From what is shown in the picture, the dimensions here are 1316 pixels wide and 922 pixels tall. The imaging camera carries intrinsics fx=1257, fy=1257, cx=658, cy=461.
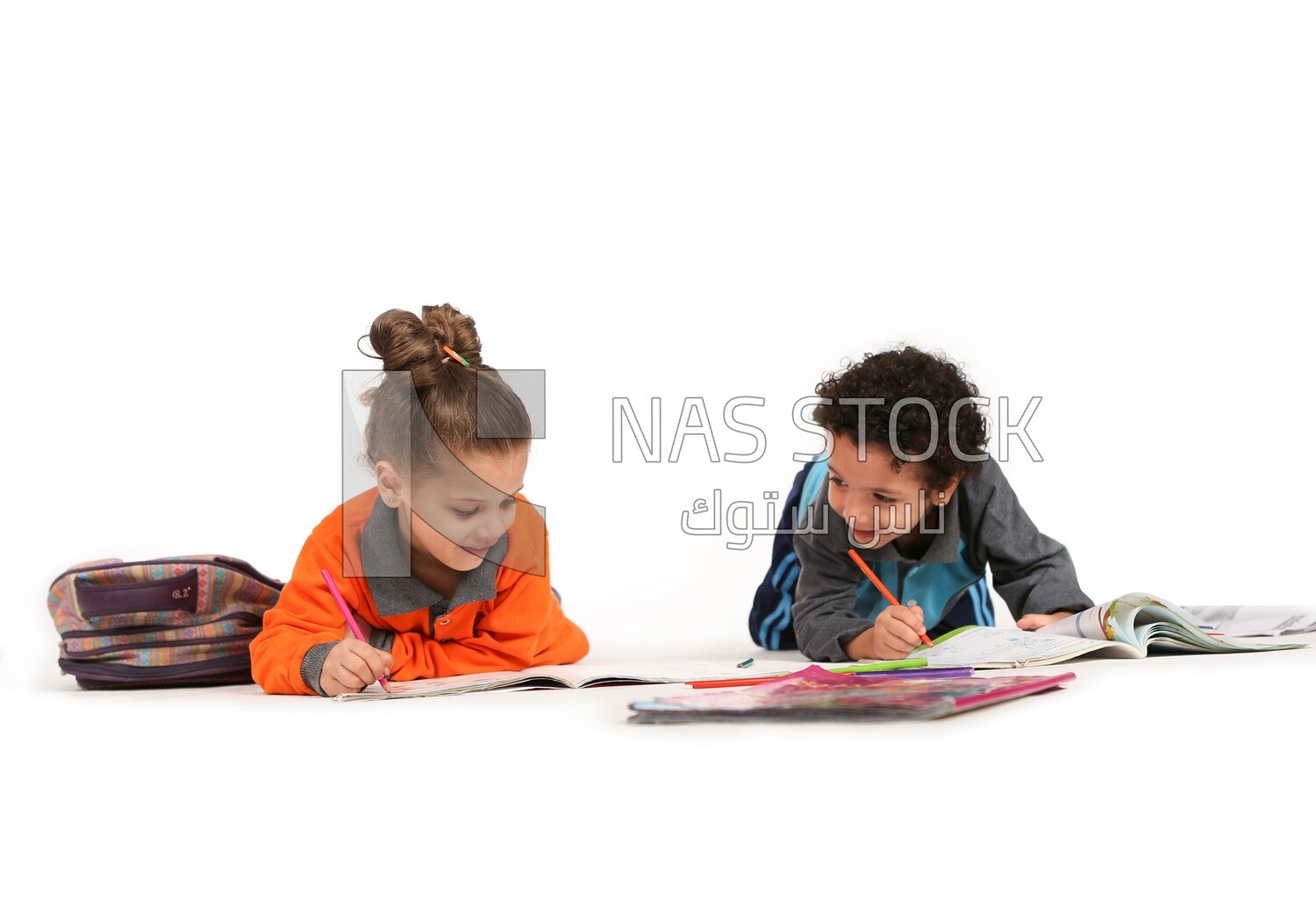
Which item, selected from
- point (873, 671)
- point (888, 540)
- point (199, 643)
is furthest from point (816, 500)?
point (199, 643)

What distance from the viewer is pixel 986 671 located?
4.82ft

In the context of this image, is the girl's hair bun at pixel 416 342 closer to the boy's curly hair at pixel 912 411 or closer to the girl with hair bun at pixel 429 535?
the girl with hair bun at pixel 429 535

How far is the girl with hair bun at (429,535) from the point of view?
161 cm

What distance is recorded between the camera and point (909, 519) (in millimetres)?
1774

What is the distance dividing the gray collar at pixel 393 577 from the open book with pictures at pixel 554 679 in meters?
0.10

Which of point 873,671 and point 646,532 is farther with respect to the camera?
point 646,532

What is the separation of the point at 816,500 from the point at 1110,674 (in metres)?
0.59

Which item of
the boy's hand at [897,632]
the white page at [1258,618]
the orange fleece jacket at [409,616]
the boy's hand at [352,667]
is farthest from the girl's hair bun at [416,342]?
the white page at [1258,618]

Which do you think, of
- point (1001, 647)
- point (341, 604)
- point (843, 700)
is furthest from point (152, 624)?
point (1001, 647)

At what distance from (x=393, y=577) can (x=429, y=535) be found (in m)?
0.08

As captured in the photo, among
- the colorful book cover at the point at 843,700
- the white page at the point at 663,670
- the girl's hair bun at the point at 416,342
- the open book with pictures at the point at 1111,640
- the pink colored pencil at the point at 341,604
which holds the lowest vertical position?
the white page at the point at 663,670

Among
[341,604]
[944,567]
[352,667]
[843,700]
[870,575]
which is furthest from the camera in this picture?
[944,567]

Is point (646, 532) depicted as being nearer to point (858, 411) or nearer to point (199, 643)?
point (858, 411)

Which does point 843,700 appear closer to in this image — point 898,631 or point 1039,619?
point 898,631
